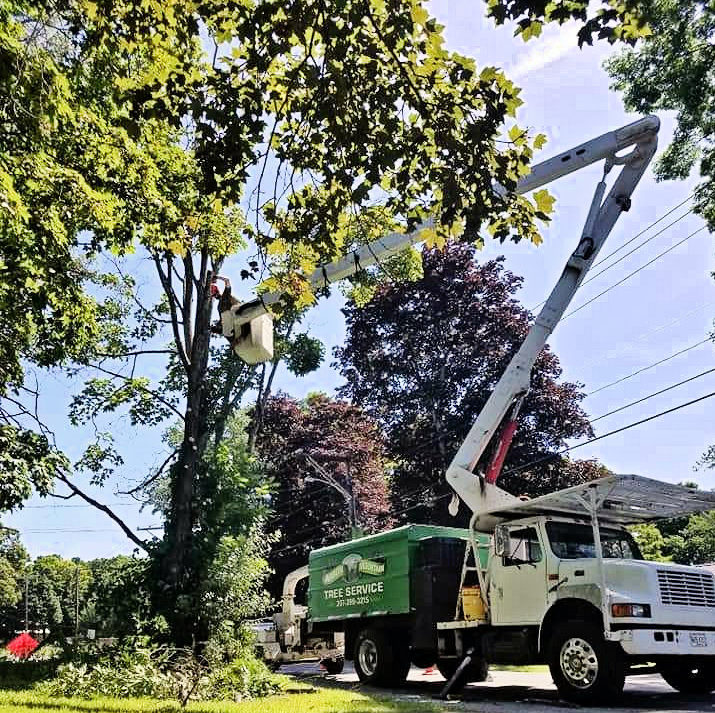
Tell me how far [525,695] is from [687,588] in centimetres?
291

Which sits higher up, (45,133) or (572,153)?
(572,153)

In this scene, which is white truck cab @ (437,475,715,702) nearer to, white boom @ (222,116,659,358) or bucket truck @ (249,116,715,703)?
bucket truck @ (249,116,715,703)

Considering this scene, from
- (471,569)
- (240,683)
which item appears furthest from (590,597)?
(240,683)

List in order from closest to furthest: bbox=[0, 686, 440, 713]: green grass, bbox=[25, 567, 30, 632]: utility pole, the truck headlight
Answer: bbox=[0, 686, 440, 713]: green grass, the truck headlight, bbox=[25, 567, 30, 632]: utility pole

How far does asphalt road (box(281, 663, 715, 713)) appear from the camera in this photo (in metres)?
9.27

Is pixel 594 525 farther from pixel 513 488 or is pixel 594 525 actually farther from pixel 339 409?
pixel 339 409

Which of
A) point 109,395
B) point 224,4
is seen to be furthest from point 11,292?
point 109,395

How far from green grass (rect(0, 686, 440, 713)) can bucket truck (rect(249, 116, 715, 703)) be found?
76.6 inches

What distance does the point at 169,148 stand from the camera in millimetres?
11461

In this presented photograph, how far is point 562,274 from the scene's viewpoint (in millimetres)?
12273

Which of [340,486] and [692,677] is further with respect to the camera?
[340,486]

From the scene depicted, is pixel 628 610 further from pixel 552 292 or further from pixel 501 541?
pixel 552 292

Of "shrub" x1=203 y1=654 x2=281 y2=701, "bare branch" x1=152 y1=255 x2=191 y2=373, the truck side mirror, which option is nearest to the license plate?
the truck side mirror

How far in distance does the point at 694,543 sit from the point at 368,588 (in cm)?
3594
